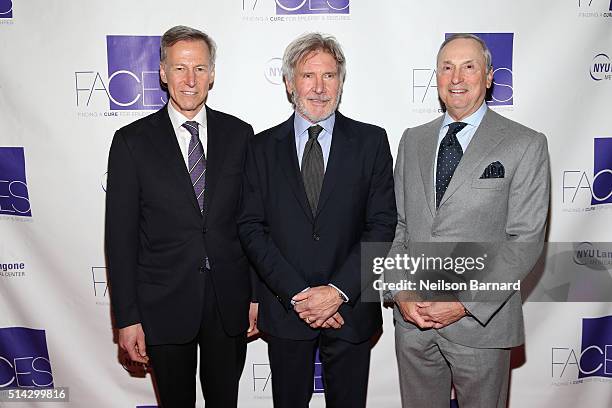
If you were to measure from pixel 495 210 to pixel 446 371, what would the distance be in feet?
2.28

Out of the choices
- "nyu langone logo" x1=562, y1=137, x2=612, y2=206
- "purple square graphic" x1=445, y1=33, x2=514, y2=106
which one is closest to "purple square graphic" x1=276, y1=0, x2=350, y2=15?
"purple square graphic" x1=445, y1=33, x2=514, y2=106

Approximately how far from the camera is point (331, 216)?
6.88ft

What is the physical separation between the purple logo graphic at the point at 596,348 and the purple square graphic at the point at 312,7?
2147 millimetres

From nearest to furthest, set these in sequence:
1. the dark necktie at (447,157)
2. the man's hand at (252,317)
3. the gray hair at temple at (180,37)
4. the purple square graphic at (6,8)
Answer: the dark necktie at (447,157), the gray hair at temple at (180,37), the man's hand at (252,317), the purple square graphic at (6,8)

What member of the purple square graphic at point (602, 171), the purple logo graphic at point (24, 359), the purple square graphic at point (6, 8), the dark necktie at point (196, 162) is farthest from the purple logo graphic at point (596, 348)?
the purple square graphic at point (6, 8)

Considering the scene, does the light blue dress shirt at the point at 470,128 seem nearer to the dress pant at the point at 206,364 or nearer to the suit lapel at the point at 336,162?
the suit lapel at the point at 336,162

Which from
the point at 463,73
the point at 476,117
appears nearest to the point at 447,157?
the point at 476,117

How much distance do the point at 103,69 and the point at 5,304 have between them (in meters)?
1.38

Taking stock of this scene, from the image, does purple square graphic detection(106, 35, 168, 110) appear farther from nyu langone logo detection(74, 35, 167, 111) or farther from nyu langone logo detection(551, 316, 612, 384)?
nyu langone logo detection(551, 316, 612, 384)

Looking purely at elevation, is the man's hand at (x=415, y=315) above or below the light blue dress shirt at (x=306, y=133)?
below

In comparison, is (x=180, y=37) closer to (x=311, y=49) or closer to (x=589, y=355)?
(x=311, y=49)

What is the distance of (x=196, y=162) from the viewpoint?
219 cm

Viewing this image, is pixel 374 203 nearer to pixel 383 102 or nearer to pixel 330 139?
pixel 330 139

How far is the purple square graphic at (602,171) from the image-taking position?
2881mm
